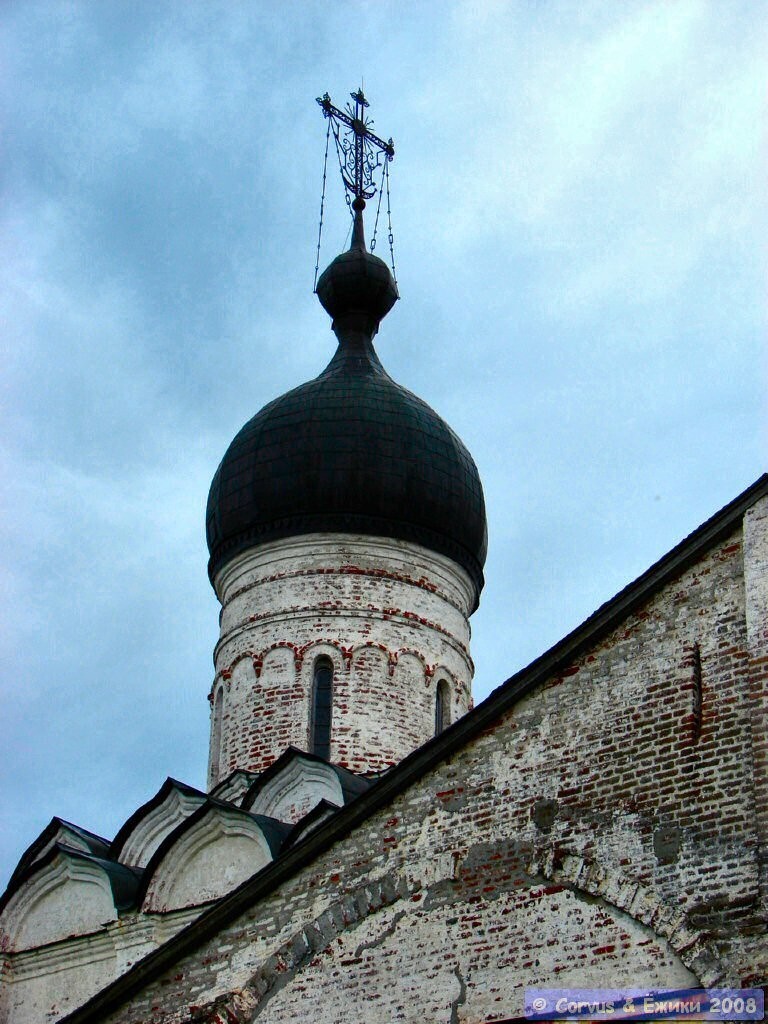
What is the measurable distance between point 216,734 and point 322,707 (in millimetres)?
1168

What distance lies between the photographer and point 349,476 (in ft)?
50.2

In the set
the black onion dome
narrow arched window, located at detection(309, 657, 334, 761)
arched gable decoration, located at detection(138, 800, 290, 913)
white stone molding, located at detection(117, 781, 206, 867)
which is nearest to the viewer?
arched gable decoration, located at detection(138, 800, 290, 913)

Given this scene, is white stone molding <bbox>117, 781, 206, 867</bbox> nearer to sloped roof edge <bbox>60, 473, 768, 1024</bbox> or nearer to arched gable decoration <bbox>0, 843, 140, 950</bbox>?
arched gable decoration <bbox>0, 843, 140, 950</bbox>

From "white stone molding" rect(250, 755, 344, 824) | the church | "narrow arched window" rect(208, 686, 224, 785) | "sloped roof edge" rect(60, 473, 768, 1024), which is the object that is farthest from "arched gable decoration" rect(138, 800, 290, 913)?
"sloped roof edge" rect(60, 473, 768, 1024)

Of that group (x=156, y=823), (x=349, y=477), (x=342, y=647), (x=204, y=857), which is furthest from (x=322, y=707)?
(x=349, y=477)

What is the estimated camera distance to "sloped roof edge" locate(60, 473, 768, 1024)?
791 centimetres

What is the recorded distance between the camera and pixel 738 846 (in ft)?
23.5

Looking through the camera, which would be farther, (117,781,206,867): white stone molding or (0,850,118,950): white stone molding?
(117,781,206,867): white stone molding

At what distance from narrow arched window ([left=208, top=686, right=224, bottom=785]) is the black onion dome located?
4.21ft

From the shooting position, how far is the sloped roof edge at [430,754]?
791cm

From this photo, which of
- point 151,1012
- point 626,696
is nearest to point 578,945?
point 626,696

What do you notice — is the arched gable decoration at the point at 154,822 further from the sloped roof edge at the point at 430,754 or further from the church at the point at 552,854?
the sloped roof edge at the point at 430,754

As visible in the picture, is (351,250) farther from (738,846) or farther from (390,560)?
(738,846)

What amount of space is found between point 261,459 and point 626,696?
8.29 metres
